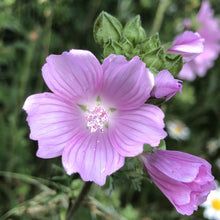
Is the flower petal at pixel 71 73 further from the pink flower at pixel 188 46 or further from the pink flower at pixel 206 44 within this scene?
the pink flower at pixel 206 44

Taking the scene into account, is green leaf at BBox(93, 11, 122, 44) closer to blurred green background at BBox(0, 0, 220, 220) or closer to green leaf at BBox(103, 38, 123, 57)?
green leaf at BBox(103, 38, 123, 57)

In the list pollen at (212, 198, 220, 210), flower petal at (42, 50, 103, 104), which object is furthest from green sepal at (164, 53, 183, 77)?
pollen at (212, 198, 220, 210)

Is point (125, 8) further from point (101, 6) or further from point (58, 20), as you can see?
point (58, 20)

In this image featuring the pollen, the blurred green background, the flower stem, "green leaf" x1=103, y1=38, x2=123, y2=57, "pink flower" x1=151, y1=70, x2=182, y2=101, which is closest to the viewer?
"pink flower" x1=151, y1=70, x2=182, y2=101

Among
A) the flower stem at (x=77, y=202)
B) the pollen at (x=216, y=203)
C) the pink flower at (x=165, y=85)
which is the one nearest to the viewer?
the pink flower at (x=165, y=85)

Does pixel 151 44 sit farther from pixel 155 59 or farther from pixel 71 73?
pixel 71 73

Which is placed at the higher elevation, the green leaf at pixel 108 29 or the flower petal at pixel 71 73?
the green leaf at pixel 108 29

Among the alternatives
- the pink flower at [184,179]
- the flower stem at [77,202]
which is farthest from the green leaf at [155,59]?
the flower stem at [77,202]
